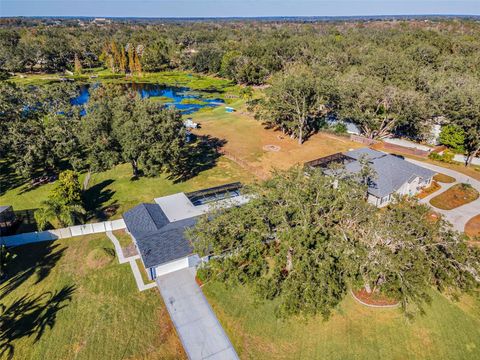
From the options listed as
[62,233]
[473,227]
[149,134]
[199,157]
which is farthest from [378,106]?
[62,233]

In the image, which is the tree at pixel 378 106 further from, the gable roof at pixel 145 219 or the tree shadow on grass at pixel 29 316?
the tree shadow on grass at pixel 29 316

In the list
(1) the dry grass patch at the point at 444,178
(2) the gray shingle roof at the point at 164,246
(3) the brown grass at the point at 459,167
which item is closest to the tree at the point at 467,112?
(3) the brown grass at the point at 459,167

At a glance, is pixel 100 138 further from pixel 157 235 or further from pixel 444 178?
pixel 444 178

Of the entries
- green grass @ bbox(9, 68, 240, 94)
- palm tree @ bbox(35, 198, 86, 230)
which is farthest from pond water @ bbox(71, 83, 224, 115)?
palm tree @ bbox(35, 198, 86, 230)

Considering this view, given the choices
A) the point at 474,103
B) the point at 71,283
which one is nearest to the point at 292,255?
the point at 71,283

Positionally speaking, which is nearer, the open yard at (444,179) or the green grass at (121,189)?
the green grass at (121,189)

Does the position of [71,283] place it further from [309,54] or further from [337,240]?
[309,54]

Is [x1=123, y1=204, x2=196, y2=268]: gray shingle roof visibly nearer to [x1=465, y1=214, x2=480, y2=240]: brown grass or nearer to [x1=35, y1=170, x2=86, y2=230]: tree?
[x1=35, y1=170, x2=86, y2=230]: tree
